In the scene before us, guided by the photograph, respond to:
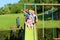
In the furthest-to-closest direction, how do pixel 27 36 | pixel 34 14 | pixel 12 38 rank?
pixel 12 38
pixel 34 14
pixel 27 36

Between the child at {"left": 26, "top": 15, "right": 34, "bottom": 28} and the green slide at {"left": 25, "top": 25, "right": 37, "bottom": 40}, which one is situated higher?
the child at {"left": 26, "top": 15, "right": 34, "bottom": 28}

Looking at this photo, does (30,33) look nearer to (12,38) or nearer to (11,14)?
(12,38)

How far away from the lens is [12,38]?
951 centimetres

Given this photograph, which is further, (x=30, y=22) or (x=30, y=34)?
(x=30, y=22)

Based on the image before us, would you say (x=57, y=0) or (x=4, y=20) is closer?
(x=57, y=0)

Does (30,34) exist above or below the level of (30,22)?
below

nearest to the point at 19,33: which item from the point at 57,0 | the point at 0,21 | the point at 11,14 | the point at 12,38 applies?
the point at 12,38

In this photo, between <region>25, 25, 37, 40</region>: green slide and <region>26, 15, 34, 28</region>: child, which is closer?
<region>25, 25, 37, 40</region>: green slide

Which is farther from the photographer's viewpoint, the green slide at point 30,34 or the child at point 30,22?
the child at point 30,22

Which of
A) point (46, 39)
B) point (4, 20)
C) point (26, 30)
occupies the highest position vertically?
point (26, 30)

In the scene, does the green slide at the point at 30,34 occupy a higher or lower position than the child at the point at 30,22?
lower

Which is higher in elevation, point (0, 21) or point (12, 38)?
point (12, 38)

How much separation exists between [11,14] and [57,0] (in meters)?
8.73

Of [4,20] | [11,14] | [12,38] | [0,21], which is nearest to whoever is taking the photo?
[12,38]
